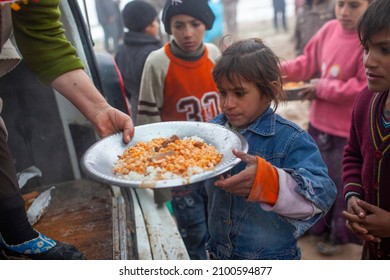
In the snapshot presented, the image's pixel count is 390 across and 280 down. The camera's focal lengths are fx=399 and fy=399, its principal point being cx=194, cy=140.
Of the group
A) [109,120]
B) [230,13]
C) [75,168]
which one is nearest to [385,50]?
[109,120]

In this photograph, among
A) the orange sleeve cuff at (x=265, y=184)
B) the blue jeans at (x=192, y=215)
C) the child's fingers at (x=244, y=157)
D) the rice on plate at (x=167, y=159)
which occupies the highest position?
the child's fingers at (x=244, y=157)

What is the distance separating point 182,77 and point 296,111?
3.68 m

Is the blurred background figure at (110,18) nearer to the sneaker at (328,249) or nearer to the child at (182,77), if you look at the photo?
the child at (182,77)

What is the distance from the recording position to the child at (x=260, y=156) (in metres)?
1.35

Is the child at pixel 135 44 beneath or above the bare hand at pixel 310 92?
above

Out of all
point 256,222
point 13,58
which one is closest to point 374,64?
point 256,222

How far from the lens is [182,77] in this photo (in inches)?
95.7

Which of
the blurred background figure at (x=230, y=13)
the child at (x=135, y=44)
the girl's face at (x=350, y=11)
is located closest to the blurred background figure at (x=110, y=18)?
the blurred background figure at (x=230, y=13)

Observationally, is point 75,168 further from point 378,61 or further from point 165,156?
point 378,61

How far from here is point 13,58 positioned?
5.05ft

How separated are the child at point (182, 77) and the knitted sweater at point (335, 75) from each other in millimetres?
530
